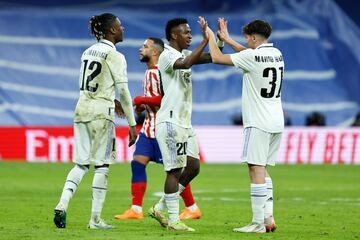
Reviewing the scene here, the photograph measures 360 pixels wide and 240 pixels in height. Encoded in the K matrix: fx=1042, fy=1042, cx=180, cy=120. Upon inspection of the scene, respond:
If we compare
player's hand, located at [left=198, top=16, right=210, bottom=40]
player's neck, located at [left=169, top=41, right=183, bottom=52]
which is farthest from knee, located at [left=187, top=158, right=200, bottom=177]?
player's hand, located at [left=198, top=16, right=210, bottom=40]

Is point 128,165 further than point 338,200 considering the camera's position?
Yes

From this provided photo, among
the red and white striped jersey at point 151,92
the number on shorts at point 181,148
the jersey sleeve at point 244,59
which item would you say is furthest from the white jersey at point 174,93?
the red and white striped jersey at point 151,92

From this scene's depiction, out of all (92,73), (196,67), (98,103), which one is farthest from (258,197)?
(196,67)

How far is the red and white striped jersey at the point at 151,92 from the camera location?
14.4 metres

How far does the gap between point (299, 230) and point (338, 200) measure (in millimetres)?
5385

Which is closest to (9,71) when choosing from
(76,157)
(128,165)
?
(128,165)

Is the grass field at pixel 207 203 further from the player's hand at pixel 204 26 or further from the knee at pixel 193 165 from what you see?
the player's hand at pixel 204 26

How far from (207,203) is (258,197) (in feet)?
16.4

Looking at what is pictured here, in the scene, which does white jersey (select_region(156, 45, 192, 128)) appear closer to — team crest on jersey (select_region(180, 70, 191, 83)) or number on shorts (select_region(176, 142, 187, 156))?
team crest on jersey (select_region(180, 70, 191, 83))

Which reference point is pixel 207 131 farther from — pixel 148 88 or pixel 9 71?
pixel 148 88

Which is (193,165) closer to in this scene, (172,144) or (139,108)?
(139,108)

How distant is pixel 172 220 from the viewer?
11.9 metres

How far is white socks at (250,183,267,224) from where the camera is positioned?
1177 cm

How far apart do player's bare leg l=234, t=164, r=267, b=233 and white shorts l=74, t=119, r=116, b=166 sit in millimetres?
1664
